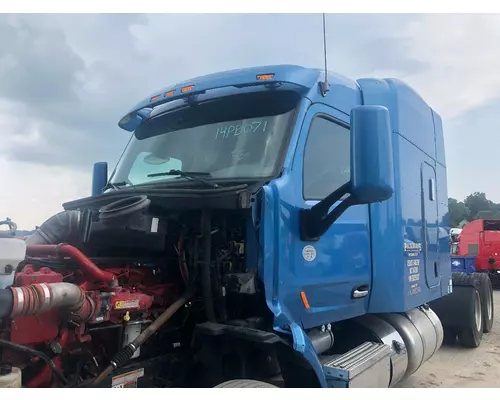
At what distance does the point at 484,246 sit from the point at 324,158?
14754 millimetres

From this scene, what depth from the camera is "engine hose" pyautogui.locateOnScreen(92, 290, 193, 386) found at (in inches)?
109

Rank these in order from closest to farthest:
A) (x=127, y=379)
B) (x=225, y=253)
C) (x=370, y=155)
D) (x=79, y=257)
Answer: (x=79, y=257), (x=127, y=379), (x=370, y=155), (x=225, y=253)

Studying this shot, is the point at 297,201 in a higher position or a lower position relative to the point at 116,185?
lower

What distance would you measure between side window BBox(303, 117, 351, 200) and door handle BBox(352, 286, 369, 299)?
859mm

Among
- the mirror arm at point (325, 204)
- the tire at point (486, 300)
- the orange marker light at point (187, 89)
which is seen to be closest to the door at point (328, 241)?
the mirror arm at point (325, 204)

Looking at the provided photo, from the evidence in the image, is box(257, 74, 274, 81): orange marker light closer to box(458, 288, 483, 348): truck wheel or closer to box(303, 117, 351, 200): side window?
box(303, 117, 351, 200): side window

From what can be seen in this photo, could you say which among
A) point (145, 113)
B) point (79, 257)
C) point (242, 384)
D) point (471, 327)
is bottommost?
point (471, 327)

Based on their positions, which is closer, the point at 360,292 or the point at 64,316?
the point at 64,316

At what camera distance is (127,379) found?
2953 millimetres

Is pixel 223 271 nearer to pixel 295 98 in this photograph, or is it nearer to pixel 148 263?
pixel 148 263

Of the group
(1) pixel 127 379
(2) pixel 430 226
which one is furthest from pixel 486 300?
(1) pixel 127 379

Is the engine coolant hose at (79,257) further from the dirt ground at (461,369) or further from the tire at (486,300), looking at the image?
the tire at (486,300)

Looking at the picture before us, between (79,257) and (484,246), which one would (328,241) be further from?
(484,246)

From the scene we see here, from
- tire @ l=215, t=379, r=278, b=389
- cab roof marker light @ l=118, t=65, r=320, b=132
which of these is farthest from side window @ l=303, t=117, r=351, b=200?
tire @ l=215, t=379, r=278, b=389
